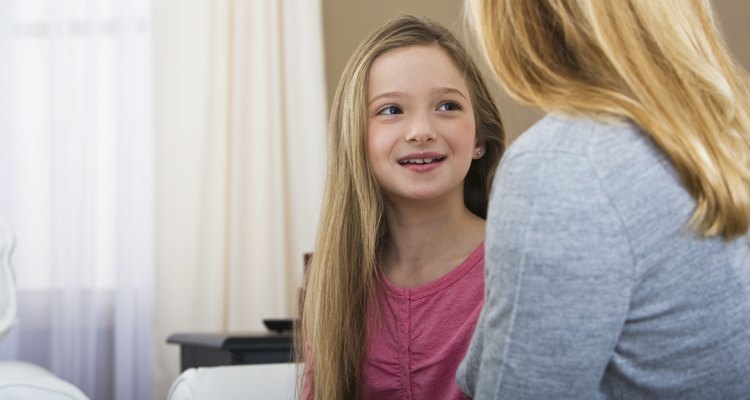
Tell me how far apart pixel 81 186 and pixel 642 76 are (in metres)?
2.92

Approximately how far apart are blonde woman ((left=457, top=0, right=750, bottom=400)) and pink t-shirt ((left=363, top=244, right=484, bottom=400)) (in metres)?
0.57

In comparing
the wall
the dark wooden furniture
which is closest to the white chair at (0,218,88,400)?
the dark wooden furniture

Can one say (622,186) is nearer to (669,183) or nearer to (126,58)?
(669,183)

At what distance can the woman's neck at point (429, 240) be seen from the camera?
1.57 m

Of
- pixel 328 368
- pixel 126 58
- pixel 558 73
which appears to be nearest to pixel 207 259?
pixel 126 58

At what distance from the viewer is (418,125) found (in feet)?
4.91

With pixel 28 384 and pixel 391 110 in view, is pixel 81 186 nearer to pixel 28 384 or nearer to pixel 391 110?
pixel 28 384

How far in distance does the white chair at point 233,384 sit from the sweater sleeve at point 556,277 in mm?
683

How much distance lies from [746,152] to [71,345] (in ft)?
9.76

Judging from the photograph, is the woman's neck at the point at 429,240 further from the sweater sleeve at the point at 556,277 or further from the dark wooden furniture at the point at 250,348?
the dark wooden furniture at the point at 250,348

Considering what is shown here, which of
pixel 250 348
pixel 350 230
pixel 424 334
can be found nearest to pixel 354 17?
pixel 250 348

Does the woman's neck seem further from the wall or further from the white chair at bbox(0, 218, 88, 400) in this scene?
the wall

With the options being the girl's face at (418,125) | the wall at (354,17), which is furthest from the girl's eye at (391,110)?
the wall at (354,17)

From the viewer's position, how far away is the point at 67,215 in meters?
3.48
